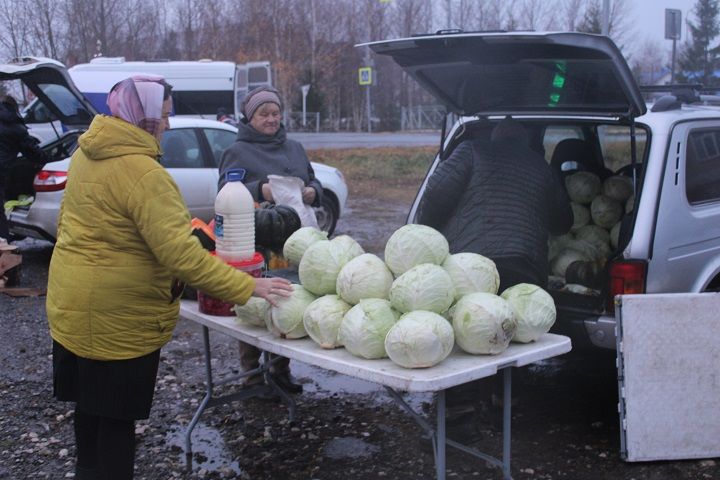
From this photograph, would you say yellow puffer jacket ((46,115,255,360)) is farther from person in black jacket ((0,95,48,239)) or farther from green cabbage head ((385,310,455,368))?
person in black jacket ((0,95,48,239))

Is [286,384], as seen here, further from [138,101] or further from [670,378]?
[138,101]

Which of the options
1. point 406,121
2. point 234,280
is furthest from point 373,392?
point 406,121

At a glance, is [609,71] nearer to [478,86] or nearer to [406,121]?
[478,86]

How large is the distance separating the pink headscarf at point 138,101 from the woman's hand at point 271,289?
30.1 inches

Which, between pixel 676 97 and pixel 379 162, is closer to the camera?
pixel 676 97

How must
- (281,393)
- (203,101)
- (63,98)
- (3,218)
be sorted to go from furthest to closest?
(203,101) < (63,98) < (3,218) < (281,393)

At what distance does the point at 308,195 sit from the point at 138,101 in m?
1.96

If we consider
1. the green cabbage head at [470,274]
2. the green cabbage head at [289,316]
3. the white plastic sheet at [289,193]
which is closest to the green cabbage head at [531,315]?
the green cabbage head at [470,274]

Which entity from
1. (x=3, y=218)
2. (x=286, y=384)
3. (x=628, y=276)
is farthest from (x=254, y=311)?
(x=3, y=218)

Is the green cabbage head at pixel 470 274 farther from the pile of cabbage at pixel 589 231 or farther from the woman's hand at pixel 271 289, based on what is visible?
the pile of cabbage at pixel 589 231

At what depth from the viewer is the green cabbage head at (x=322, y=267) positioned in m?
3.35

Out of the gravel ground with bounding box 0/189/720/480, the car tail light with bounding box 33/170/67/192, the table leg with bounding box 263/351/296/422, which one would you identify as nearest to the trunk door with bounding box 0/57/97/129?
the car tail light with bounding box 33/170/67/192

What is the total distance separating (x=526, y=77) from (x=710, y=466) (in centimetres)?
238

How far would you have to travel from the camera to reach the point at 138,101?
9.25 ft
